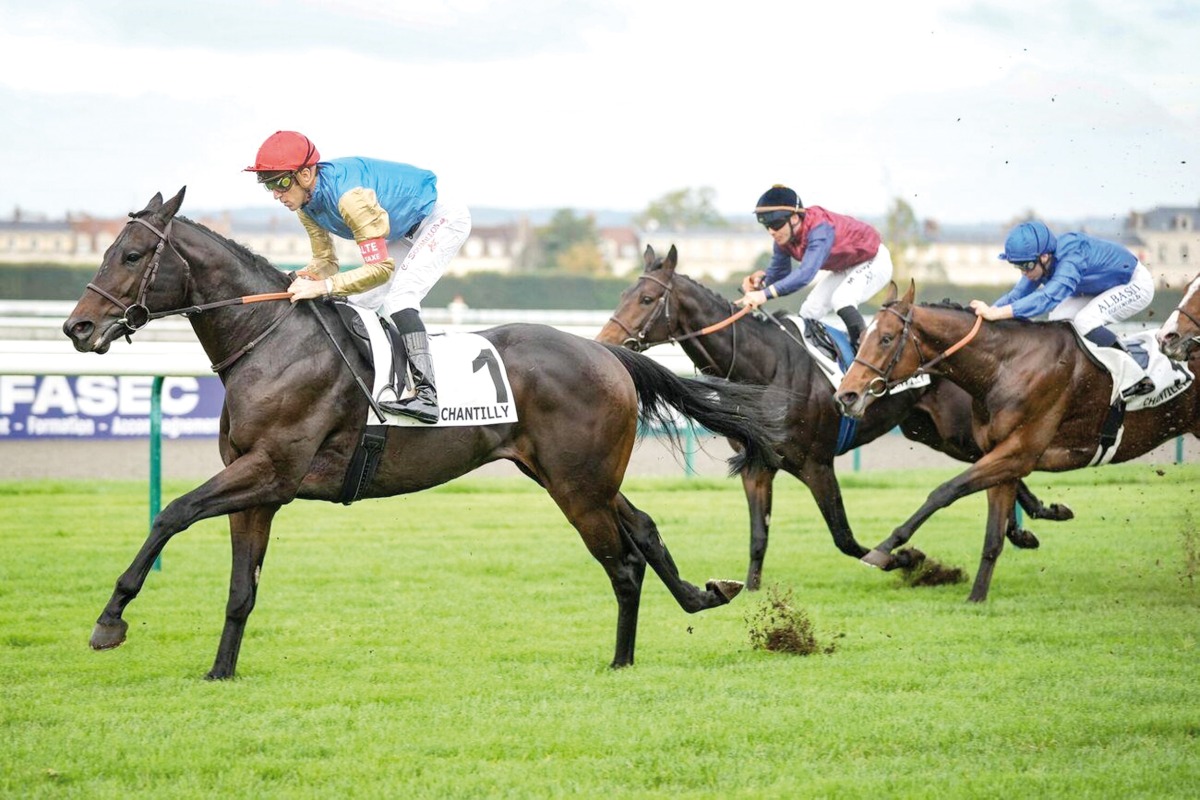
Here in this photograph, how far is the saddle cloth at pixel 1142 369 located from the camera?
8.14m

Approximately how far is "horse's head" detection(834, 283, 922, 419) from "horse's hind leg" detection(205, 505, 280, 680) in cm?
332

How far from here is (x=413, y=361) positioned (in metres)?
5.82

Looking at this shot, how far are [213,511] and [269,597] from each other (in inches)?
96.5

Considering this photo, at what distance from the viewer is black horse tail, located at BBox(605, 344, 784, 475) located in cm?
652

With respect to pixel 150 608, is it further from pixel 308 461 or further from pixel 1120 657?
pixel 1120 657

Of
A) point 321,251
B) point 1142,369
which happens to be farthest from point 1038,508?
point 321,251

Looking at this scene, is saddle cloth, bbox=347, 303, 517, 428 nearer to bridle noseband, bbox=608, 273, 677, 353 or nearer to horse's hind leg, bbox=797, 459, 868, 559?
bridle noseband, bbox=608, 273, 677, 353

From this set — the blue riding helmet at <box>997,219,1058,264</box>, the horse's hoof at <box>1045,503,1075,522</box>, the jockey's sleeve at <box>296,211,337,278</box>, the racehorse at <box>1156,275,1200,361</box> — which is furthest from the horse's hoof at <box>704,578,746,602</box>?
the horse's hoof at <box>1045,503,1075,522</box>

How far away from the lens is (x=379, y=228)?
5711 millimetres

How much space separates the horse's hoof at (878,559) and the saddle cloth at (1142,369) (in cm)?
193

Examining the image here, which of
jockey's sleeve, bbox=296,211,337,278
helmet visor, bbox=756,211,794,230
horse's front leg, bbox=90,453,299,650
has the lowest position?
horse's front leg, bbox=90,453,299,650

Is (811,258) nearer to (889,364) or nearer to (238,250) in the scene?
(889,364)

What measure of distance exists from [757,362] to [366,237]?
11.4 feet

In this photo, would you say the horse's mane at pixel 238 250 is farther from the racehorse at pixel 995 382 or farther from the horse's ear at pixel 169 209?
the racehorse at pixel 995 382
